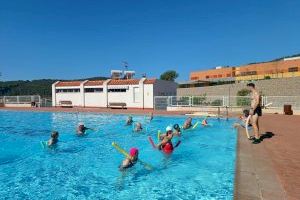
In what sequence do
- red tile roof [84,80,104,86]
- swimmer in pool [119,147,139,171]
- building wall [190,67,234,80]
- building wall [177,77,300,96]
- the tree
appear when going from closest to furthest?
swimmer in pool [119,147,139,171] < building wall [177,77,300,96] < red tile roof [84,80,104,86] < building wall [190,67,234,80] < the tree

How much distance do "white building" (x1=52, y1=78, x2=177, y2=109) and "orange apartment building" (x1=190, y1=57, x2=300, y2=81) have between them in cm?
2272

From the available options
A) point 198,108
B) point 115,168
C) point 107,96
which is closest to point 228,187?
point 115,168

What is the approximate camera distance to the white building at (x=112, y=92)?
110ft

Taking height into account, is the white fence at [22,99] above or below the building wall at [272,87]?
below

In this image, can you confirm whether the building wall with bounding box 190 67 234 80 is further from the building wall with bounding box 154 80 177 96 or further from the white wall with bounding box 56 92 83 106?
the white wall with bounding box 56 92 83 106

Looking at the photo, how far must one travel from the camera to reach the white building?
3359cm

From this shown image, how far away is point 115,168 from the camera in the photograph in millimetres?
8992

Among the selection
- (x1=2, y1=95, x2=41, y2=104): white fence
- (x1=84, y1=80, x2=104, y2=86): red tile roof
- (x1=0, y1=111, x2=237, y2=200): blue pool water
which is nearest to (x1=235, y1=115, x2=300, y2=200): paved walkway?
(x1=0, y1=111, x2=237, y2=200): blue pool water

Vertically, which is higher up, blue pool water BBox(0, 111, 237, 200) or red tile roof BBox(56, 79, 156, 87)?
red tile roof BBox(56, 79, 156, 87)

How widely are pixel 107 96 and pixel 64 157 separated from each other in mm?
25580

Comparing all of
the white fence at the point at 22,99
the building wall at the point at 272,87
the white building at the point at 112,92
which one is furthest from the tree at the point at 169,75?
the white fence at the point at 22,99

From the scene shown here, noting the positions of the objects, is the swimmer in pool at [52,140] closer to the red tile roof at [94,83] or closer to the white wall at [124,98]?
the white wall at [124,98]

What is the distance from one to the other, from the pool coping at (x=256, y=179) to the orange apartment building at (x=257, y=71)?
42.4 metres

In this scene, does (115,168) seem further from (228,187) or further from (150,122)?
(150,122)
